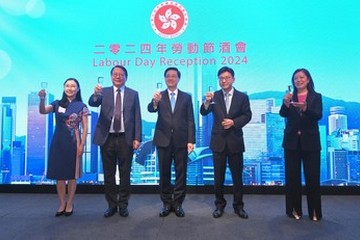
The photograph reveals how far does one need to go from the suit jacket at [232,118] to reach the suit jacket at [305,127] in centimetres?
40

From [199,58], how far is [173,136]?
4.99 feet

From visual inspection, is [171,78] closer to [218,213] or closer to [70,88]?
[70,88]

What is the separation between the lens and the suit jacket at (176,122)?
2.91m

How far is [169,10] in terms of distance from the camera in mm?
4008

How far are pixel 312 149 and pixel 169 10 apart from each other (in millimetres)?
2536

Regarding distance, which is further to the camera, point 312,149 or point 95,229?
point 312,149

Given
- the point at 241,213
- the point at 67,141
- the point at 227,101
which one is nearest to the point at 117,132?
the point at 67,141

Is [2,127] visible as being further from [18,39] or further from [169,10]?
[169,10]

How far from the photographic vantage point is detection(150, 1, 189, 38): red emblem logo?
4004 millimetres

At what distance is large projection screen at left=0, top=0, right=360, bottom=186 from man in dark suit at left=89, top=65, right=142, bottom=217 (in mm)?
1143

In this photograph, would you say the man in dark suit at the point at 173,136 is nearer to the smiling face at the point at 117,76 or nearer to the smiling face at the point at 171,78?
the smiling face at the point at 171,78

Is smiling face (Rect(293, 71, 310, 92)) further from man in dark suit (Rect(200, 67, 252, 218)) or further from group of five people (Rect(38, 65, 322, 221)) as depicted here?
man in dark suit (Rect(200, 67, 252, 218))

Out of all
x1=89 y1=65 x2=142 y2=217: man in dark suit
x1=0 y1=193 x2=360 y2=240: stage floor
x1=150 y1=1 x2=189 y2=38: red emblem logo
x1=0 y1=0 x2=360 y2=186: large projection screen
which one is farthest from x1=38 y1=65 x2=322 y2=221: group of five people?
x1=150 y1=1 x2=189 y2=38: red emblem logo

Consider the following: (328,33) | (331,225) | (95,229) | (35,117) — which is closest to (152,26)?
(35,117)
